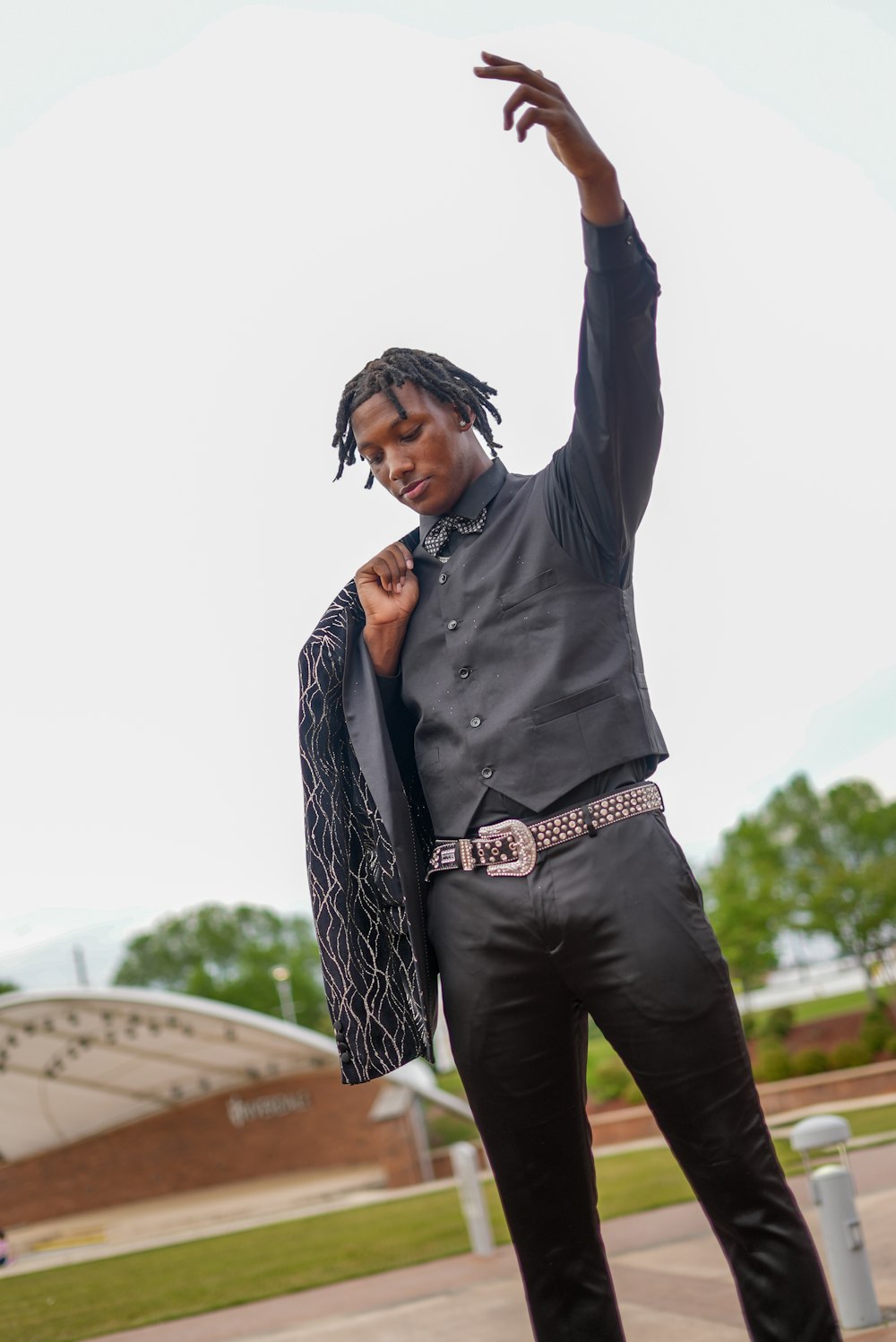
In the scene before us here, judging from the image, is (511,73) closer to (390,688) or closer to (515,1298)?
(390,688)

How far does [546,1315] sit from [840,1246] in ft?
10.0

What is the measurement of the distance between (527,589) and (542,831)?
1.47ft

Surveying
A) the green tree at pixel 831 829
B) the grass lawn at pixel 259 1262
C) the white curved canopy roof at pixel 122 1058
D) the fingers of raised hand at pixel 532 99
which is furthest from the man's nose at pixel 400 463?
the green tree at pixel 831 829

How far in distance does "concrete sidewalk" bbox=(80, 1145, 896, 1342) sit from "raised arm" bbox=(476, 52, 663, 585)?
10.7ft

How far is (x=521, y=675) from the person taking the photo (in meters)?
2.26

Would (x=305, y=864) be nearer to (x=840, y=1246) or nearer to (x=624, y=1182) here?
(x=840, y=1246)

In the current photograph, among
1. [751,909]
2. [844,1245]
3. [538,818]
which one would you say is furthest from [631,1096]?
[538,818]

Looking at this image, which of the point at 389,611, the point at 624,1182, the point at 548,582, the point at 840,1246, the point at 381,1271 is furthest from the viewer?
the point at 624,1182

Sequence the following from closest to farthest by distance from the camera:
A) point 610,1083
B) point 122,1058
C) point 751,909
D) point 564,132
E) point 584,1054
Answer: point 564,132 < point 584,1054 < point 610,1083 < point 122,1058 < point 751,909

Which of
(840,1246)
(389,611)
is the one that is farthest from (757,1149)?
(840,1246)

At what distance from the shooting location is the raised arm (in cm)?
199

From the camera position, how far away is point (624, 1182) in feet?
41.3

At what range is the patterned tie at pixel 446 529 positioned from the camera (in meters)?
2.48

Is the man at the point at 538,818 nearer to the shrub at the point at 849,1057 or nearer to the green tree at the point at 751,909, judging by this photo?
the shrub at the point at 849,1057
